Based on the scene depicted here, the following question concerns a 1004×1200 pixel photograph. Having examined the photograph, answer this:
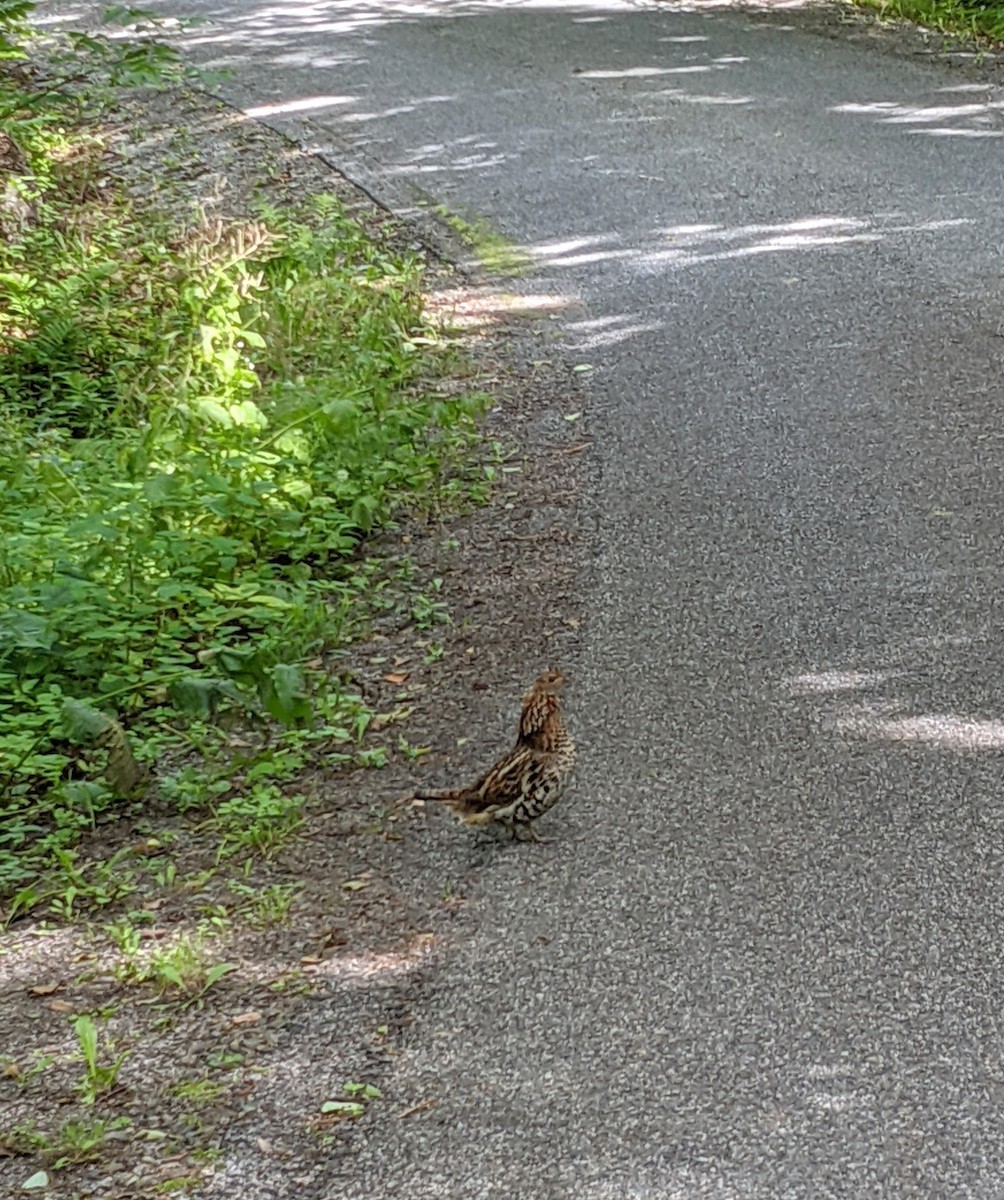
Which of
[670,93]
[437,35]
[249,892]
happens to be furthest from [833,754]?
[437,35]

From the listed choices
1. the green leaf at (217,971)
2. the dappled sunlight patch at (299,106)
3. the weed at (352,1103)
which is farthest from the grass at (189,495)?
the dappled sunlight patch at (299,106)

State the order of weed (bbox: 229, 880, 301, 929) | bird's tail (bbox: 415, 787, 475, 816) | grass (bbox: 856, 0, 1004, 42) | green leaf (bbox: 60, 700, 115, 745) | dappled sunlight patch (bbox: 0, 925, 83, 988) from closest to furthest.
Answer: dappled sunlight patch (bbox: 0, 925, 83, 988)
weed (bbox: 229, 880, 301, 929)
bird's tail (bbox: 415, 787, 475, 816)
green leaf (bbox: 60, 700, 115, 745)
grass (bbox: 856, 0, 1004, 42)

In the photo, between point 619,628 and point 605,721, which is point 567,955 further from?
point 619,628

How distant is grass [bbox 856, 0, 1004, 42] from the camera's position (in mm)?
13977

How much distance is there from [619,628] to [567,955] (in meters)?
1.92

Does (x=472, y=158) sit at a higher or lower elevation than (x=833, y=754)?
higher

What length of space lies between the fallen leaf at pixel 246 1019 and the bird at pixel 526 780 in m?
0.91

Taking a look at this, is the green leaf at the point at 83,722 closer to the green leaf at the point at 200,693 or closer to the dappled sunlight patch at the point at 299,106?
the green leaf at the point at 200,693

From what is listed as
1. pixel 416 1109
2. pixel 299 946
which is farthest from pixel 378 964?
pixel 416 1109

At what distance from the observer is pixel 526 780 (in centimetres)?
465

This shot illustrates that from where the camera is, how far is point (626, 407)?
7.88m

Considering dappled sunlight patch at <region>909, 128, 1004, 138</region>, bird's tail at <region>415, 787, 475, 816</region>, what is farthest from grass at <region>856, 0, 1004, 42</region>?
bird's tail at <region>415, 787, 475, 816</region>

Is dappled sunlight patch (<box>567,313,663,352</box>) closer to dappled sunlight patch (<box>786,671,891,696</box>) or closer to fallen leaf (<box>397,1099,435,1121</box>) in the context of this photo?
dappled sunlight patch (<box>786,671,891,696</box>)

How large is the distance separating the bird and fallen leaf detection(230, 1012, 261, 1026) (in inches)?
35.9
